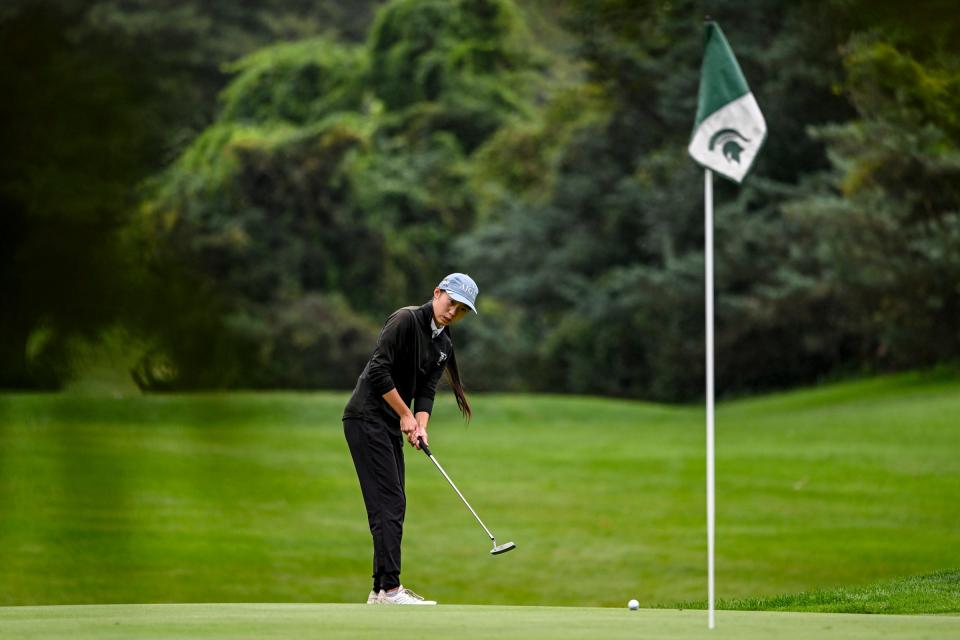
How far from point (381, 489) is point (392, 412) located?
340mm

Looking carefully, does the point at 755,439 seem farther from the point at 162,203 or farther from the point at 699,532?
the point at 162,203

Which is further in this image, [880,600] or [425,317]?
[880,600]

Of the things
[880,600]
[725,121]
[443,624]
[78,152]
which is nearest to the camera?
[78,152]

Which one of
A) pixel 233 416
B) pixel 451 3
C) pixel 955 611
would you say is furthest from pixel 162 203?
pixel 451 3

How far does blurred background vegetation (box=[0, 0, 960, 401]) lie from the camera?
27.3 meters

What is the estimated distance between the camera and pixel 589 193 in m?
38.1

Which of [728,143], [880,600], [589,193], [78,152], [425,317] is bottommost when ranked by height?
[880,600]

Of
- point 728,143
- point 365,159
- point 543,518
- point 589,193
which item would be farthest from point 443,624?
point 365,159

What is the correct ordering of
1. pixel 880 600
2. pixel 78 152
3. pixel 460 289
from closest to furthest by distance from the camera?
pixel 78 152
pixel 460 289
pixel 880 600

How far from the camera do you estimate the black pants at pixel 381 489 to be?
277 inches

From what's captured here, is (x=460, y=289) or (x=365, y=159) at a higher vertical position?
(x=365, y=159)

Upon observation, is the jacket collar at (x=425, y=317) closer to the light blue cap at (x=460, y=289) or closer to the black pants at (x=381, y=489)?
the light blue cap at (x=460, y=289)

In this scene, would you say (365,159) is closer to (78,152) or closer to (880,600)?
(880,600)

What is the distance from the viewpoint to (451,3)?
47.4m
